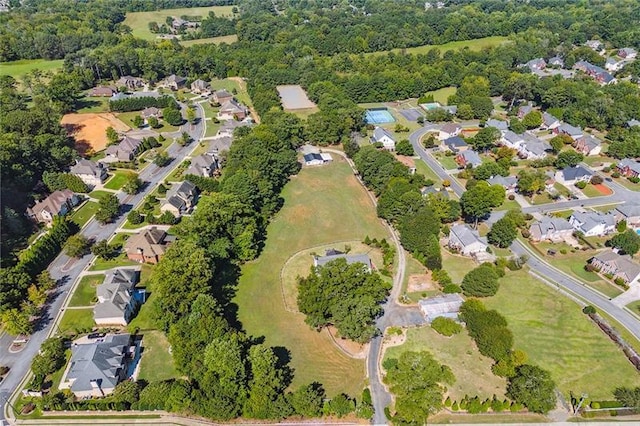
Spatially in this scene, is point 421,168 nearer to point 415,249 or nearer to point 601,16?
point 415,249

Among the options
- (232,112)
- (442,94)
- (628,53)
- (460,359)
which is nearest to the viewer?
(460,359)

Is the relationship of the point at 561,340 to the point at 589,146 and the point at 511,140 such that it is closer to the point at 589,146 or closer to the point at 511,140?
the point at 511,140

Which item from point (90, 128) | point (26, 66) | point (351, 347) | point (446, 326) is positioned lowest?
point (26, 66)

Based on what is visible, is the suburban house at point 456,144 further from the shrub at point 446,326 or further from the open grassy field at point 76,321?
the open grassy field at point 76,321

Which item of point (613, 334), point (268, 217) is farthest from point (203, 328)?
point (613, 334)

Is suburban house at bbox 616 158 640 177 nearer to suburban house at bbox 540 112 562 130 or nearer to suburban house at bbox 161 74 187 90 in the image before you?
suburban house at bbox 540 112 562 130

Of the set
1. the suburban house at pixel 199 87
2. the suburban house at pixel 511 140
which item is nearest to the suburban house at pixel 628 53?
the suburban house at pixel 511 140

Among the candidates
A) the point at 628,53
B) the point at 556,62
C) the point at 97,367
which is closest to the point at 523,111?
the point at 556,62
